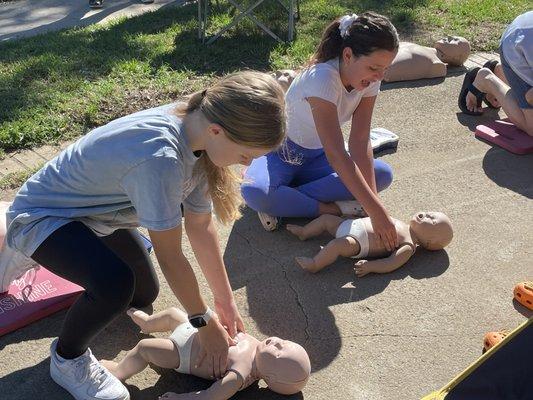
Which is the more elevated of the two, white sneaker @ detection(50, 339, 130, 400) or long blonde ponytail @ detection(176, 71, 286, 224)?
long blonde ponytail @ detection(176, 71, 286, 224)

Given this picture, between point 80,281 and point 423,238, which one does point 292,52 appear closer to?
point 423,238

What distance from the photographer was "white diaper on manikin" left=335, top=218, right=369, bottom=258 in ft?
10.9

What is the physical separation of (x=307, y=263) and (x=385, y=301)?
1.25 ft

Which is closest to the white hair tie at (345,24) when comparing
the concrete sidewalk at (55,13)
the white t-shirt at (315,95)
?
the white t-shirt at (315,95)

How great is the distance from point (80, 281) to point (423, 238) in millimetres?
1634

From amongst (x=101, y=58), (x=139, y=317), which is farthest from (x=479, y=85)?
(x=139, y=317)

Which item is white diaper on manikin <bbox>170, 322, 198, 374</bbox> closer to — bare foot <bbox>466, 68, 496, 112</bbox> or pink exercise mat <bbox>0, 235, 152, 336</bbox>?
pink exercise mat <bbox>0, 235, 152, 336</bbox>

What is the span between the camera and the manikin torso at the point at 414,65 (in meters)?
5.31

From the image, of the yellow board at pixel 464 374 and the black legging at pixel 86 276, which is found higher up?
the black legging at pixel 86 276

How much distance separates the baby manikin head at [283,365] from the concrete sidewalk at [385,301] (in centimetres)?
12

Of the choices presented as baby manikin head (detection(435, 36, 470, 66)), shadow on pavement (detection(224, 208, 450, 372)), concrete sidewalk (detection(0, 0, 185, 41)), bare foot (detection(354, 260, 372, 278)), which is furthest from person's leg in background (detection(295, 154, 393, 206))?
concrete sidewalk (detection(0, 0, 185, 41))

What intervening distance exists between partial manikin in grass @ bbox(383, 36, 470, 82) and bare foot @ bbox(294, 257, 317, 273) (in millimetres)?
2276

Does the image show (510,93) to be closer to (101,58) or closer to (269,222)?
(269,222)

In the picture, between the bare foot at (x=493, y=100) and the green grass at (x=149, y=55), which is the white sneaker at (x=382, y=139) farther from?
the green grass at (x=149, y=55)
